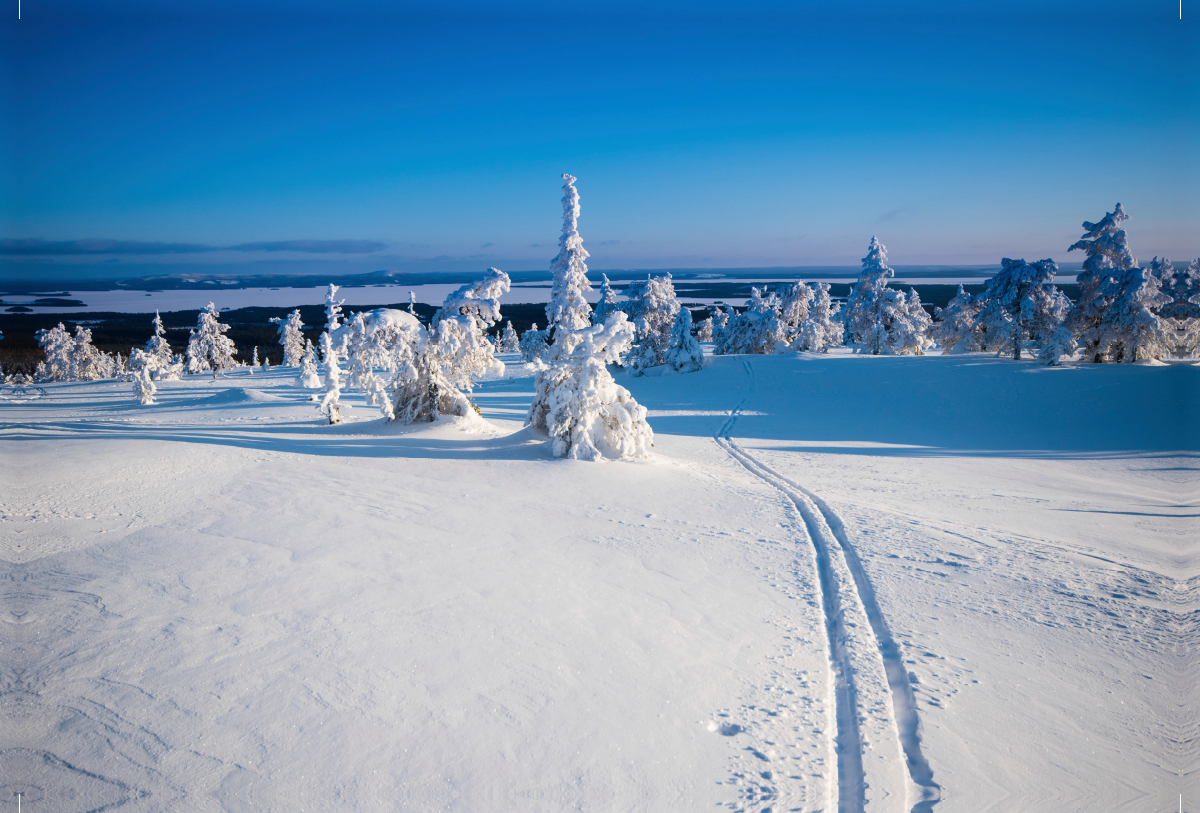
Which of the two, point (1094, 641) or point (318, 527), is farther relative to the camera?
point (318, 527)

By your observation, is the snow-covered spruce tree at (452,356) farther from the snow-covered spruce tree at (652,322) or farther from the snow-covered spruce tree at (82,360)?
the snow-covered spruce tree at (82,360)

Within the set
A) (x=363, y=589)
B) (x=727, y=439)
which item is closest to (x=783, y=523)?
(x=363, y=589)

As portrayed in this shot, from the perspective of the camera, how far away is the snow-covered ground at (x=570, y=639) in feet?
13.6

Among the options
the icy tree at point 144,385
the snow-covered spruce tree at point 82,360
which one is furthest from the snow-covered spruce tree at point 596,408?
the snow-covered spruce tree at point 82,360

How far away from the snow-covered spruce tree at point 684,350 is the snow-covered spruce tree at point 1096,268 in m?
20.8

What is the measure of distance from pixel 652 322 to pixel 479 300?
1070 inches

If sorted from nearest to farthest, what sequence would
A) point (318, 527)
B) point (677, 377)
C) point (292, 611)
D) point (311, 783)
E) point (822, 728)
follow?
1. point (311, 783)
2. point (822, 728)
3. point (292, 611)
4. point (318, 527)
5. point (677, 377)

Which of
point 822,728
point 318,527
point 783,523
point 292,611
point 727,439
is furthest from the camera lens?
point 727,439

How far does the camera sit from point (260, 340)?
121 metres

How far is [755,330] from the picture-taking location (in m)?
50.2

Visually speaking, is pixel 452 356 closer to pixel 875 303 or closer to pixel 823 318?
pixel 875 303

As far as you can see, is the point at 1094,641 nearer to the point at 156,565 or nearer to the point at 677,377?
the point at 156,565

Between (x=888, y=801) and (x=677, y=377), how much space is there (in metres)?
35.7

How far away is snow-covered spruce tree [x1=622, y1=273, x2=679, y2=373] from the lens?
42.9 m
